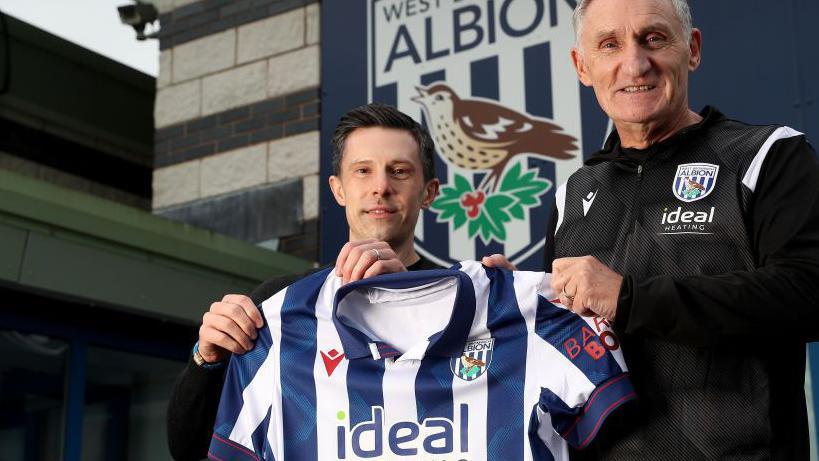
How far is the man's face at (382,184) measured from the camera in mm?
2541

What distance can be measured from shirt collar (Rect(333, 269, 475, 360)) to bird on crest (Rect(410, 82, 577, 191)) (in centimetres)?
274

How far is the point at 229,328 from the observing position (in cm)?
237

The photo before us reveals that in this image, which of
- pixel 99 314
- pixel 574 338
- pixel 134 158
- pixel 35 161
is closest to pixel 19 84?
pixel 35 161

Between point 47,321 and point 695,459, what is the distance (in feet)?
11.4

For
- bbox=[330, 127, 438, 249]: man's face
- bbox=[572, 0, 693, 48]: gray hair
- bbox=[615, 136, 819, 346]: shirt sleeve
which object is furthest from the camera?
bbox=[330, 127, 438, 249]: man's face

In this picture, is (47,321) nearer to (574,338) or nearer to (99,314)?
(99,314)

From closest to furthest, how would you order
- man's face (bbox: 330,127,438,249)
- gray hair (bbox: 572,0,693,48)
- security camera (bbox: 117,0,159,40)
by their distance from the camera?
gray hair (bbox: 572,0,693,48) → man's face (bbox: 330,127,438,249) → security camera (bbox: 117,0,159,40)

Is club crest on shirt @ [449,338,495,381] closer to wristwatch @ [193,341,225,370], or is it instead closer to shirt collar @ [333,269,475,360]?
shirt collar @ [333,269,475,360]

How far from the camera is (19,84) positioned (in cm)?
729

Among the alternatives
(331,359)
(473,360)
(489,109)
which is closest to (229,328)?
(331,359)

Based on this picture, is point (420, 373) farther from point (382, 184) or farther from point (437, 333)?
point (382, 184)

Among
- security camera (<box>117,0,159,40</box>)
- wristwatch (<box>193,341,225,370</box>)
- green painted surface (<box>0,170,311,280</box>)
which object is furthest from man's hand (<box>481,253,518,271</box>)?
security camera (<box>117,0,159,40</box>)

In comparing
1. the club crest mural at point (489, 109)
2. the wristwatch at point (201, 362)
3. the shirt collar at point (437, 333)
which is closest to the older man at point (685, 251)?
the shirt collar at point (437, 333)

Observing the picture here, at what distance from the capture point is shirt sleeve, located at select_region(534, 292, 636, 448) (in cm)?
212
